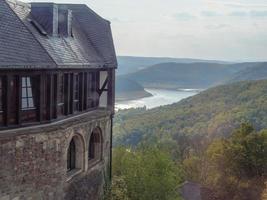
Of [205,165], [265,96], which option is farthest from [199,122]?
[205,165]

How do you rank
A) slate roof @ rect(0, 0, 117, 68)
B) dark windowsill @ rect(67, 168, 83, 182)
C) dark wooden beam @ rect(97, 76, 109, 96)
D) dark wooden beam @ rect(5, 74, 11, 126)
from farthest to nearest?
dark wooden beam @ rect(97, 76, 109, 96)
dark windowsill @ rect(67, 168, 83, 182)
slate roof @ rect(0, 0, 117, 68)
dark wooden beam @ rect(5, 74, 11, 126)

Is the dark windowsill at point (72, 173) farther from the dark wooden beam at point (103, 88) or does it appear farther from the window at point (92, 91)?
the dark wooden beam at point (103, 88)

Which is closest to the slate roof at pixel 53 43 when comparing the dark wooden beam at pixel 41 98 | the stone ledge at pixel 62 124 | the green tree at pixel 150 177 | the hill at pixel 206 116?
the dark wooden beam at pixel 41 98

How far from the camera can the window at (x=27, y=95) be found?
18.1 metres

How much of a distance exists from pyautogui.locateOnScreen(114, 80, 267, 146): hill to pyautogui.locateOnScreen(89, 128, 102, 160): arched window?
60.1 metres

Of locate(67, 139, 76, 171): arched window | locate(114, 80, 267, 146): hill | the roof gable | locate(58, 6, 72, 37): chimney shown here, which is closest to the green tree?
locate(67, 139, 76, 171): arched window

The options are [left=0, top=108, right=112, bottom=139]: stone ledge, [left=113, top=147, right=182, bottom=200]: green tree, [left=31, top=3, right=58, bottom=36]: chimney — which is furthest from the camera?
[left=113, top=147, right=182, bottom=200]: green tree

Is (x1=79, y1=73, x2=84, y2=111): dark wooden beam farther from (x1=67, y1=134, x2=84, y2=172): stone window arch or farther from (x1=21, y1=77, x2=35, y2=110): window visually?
(x1=21, y1=77, x2=35, y2=110): window

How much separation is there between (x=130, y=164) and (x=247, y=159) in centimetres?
1514

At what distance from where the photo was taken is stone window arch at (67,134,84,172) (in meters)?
23.2

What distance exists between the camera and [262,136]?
40719 millimetres

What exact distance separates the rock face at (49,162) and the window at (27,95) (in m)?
0.85

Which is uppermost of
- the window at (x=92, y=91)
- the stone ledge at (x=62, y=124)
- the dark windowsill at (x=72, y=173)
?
the window at (x=92, y=91)

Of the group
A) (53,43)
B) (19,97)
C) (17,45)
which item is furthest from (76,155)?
(17,45)
